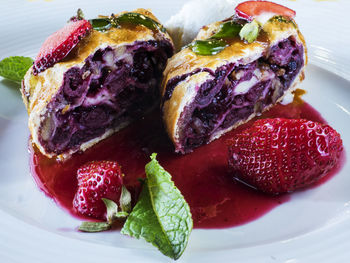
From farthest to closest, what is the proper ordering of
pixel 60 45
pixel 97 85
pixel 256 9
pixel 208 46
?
pixel 256 9 → pixel 97 85 → pixel 208 46 → pixel 60 45

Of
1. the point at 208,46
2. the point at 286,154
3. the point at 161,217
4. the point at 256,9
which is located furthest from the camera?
the point at 256,9

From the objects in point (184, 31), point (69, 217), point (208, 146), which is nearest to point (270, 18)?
point (184, 31)

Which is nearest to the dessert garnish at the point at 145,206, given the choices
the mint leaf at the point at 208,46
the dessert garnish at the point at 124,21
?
the mint leaf at the point at 208,46

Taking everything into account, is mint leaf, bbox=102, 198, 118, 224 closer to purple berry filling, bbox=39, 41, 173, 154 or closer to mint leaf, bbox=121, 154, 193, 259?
mint leaf, bbox=121, 154, 193, 259

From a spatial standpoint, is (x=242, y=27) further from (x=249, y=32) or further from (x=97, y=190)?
(x=97, y=190)

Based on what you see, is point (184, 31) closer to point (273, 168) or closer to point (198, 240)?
point (273, 168)

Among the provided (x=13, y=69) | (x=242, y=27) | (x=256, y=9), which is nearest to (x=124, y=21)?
(x=242, y=27)
